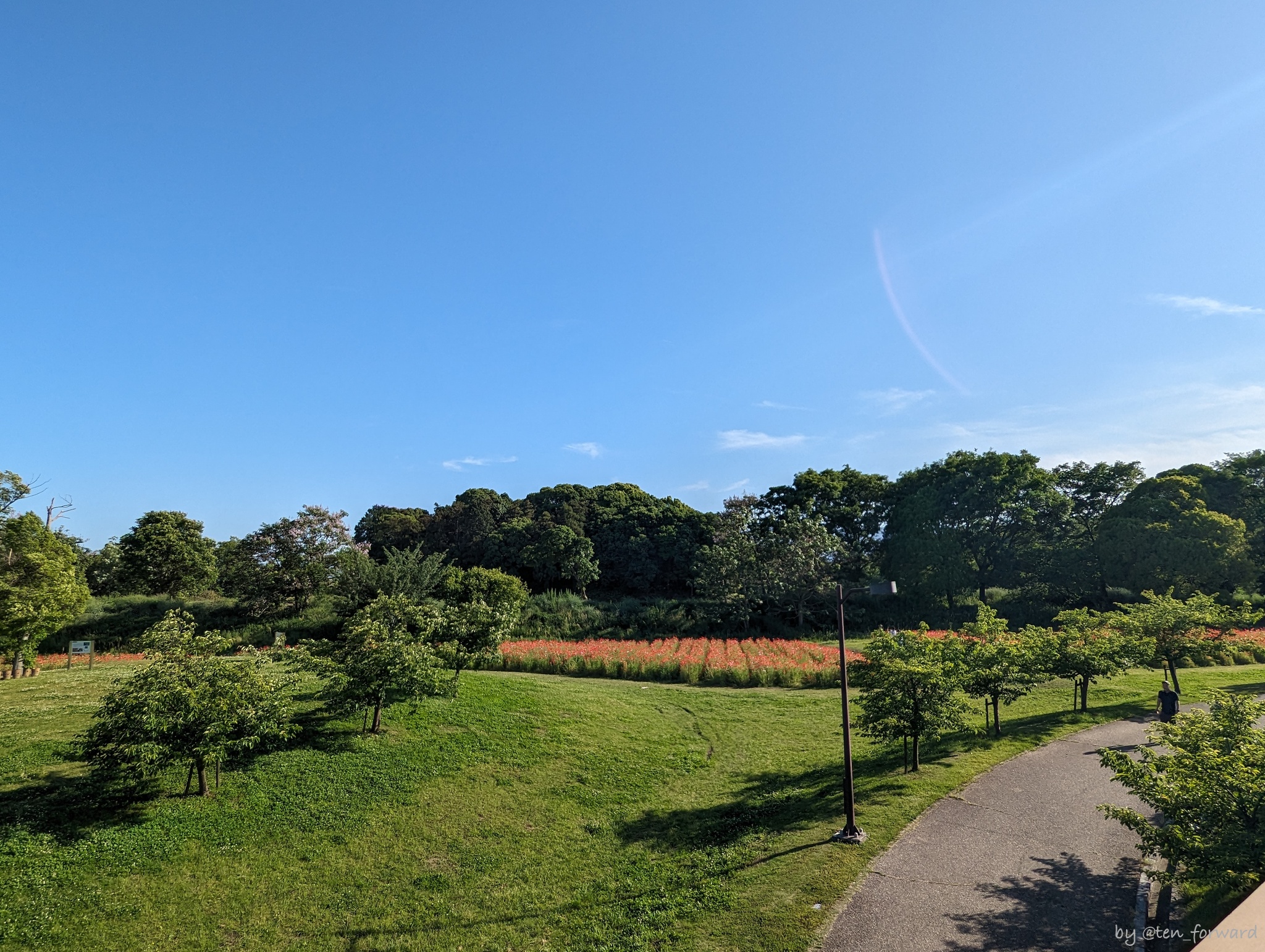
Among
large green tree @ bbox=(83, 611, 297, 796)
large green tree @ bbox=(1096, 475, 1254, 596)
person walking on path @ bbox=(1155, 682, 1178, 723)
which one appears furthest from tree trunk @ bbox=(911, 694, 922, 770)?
large green tree @ bbox=(1096, 475, 1254, 596)

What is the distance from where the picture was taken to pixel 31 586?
63.9 feet

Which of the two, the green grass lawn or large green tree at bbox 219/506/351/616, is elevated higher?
large green tree at bbox 219/506/351/616

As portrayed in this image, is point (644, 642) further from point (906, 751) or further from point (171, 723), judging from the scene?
point (171, 723)

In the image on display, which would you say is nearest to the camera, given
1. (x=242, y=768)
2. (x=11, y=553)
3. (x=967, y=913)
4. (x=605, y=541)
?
(x=967, y=913)

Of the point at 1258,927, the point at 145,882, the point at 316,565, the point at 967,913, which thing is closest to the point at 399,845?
the point at 145,882

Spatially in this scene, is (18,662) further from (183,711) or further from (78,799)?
(183,711)

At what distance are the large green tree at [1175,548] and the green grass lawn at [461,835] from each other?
82.4 ft

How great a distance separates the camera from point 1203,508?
3784cm

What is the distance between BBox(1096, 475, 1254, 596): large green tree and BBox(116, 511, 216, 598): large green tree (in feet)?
215

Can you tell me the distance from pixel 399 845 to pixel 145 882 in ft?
12.8

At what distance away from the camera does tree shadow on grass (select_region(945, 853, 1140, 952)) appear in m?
7.73

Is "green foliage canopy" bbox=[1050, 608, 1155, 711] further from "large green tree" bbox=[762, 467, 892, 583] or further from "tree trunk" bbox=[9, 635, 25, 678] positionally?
"tree trunk" bbox=[9, 635, 25, 678]

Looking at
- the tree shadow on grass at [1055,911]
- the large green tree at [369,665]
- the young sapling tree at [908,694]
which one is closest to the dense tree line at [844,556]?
the large green tree at [369,665]

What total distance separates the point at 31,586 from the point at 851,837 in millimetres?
25373
